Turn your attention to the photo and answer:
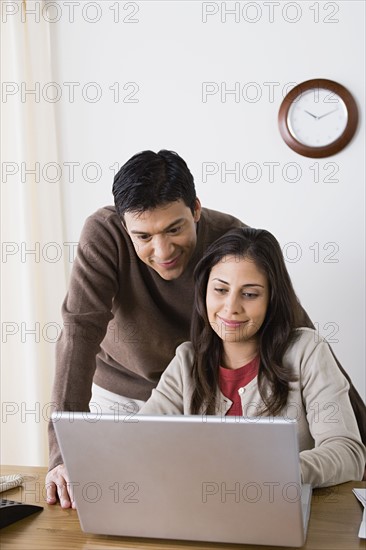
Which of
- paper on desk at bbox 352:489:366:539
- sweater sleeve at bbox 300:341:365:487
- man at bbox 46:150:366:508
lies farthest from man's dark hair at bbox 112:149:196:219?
paper on desk at bbox 352:489:366:539

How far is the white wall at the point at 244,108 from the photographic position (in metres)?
2.55

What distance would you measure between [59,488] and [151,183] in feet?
2.22

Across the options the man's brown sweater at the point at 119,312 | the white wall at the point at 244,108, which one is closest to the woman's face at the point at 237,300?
the man's brown sweater at the point at 119,312

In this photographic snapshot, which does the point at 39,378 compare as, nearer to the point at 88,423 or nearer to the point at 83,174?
the point at 83,174

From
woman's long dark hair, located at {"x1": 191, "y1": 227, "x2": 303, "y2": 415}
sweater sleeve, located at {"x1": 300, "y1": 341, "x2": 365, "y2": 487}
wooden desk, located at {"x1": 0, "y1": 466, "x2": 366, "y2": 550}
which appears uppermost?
woman's long dark hair, located at {"x1": 191, "y1": 227, "x2": 303, "y2": 415}

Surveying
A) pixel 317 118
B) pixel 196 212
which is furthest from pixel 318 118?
pixel 196 212

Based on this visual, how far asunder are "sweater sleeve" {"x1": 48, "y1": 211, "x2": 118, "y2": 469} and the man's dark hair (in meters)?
0.19

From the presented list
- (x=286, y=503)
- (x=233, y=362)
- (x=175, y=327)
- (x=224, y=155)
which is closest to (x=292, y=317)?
(x=233, y=362)

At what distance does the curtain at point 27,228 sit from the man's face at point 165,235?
108cm

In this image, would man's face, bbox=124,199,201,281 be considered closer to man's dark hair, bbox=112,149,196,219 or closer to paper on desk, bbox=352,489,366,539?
man's dark hair, bbox=112,149,196,219

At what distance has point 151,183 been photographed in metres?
1.70

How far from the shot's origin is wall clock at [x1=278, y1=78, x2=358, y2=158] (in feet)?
8.24

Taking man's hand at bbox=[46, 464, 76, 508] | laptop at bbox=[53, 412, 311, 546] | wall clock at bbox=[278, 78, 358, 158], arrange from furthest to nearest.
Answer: wall clock at bbox=[278, 78, 358, 158], man's hand at bbox=[46, 464, 76, 508], laptop at bbox=[53, 412, 311, 546]

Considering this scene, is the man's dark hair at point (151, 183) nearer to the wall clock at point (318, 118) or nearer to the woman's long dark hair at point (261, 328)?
the woman's long dark hair at point (261, 328)
